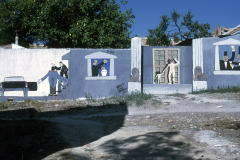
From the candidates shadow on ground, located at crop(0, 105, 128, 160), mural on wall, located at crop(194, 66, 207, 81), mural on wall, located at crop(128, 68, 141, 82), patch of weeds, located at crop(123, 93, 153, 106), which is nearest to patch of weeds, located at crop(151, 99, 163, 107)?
patch of weeds, located at crop(123, 93, 153, 106)

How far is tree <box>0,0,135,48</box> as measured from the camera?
1439 centimetres

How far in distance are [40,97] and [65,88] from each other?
114 centimetres

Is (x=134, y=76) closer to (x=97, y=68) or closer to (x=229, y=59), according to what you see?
(x=97, y=68)

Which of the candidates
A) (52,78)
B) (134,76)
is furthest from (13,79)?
(134,76)

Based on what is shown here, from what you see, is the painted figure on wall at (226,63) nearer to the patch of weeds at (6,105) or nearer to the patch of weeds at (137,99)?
the patch of weeds at (137,99)

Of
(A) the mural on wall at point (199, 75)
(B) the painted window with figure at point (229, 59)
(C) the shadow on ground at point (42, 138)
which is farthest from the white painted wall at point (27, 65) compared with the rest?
(B) the painted window with figure at point (229, 59)

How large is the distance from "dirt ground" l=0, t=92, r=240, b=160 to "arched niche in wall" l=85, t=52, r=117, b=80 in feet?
9.62

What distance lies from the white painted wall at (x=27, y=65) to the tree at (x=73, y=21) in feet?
12.5

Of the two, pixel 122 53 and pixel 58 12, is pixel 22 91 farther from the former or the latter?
pixel 58 12

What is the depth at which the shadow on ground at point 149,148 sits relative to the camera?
11.8ft

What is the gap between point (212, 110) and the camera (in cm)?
766

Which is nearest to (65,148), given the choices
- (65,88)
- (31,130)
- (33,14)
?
(31,130)

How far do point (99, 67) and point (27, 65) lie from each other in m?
3.10

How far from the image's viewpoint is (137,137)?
4.57 meters
